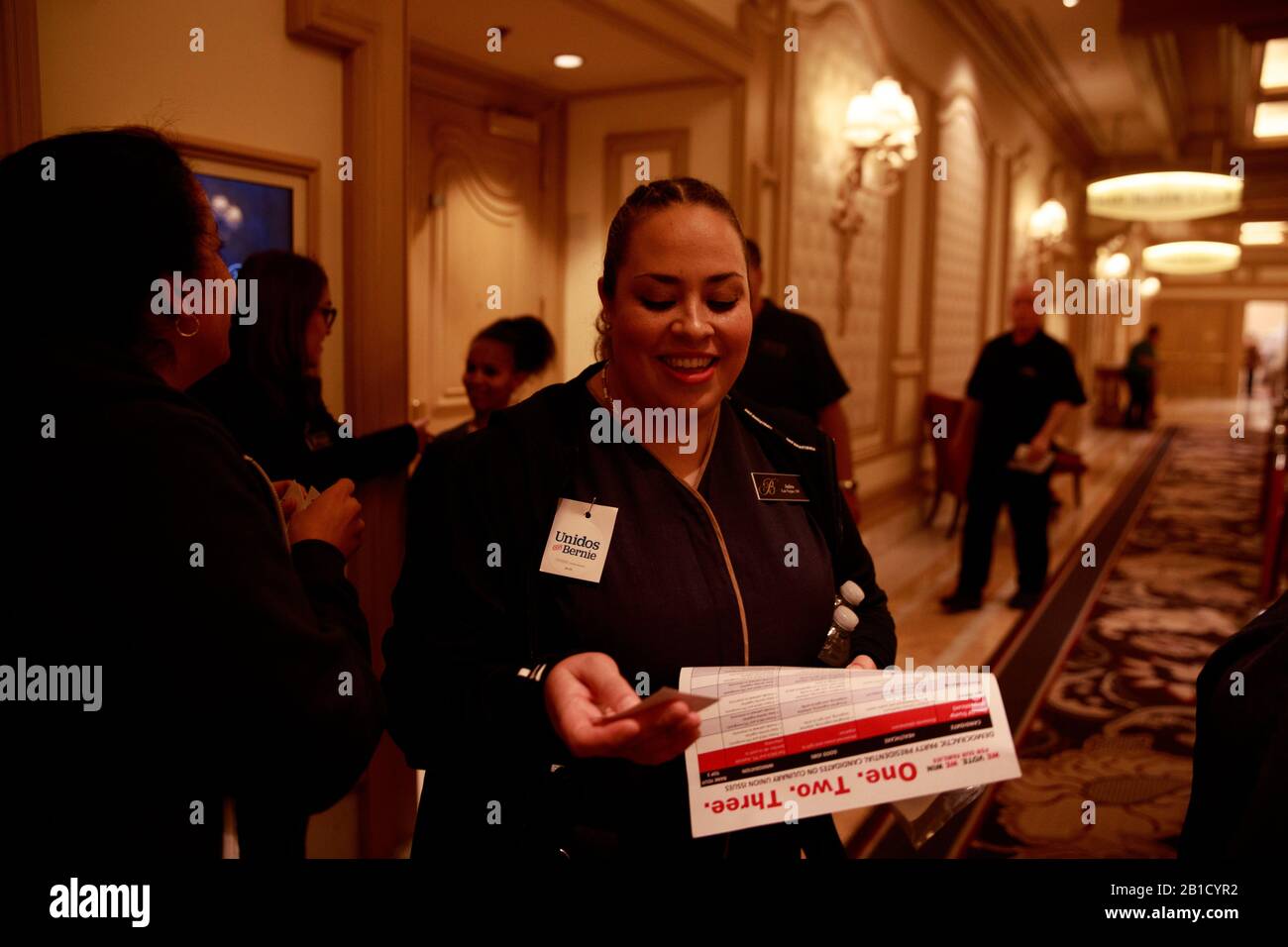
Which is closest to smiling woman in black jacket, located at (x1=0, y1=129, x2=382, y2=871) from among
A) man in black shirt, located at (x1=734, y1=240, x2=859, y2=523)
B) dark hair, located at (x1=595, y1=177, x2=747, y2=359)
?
dark hair, located at (x1=595, y1=177, x2=747, y2=359)

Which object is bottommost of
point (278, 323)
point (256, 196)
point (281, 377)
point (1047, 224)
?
point (281, 377)

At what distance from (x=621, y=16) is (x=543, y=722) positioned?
112 inches

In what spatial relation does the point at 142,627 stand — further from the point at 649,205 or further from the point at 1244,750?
the point at 1244,750

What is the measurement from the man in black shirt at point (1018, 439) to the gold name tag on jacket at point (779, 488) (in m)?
3.68

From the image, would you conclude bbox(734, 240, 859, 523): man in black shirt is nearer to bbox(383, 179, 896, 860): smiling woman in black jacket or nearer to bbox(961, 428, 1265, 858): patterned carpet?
bbox(961, 428, 1265, 858): patterned carpet

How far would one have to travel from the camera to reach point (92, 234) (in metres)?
0.92

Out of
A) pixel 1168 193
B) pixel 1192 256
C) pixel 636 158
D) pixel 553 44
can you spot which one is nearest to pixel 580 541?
pixel 553 44

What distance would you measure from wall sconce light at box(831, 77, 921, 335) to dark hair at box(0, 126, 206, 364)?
455 cm

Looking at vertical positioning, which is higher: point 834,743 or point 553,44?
point 553,44

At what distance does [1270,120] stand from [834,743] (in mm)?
9245

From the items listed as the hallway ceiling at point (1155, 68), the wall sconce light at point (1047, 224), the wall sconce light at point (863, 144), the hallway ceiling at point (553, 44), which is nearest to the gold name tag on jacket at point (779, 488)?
the hallway ceiling at point (553, 44)

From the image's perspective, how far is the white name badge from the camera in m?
1.21

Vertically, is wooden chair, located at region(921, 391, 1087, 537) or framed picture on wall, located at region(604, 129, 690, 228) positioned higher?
framed picture on wall, located at region(604, 129, 690, 228)
